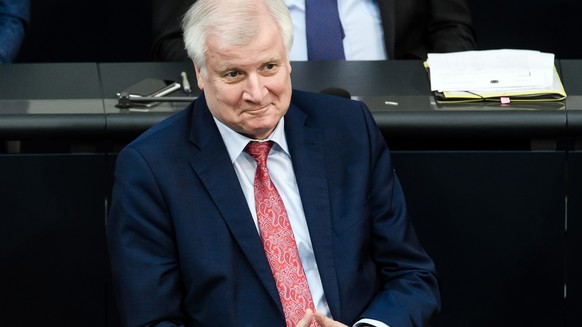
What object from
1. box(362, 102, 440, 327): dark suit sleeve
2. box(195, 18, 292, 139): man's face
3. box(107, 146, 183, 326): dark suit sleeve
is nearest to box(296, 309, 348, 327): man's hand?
box(362, 102, 440, 327): dark suit sleeve

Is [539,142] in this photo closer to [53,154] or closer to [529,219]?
[529,219]

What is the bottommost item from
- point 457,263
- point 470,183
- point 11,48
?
point 457,263

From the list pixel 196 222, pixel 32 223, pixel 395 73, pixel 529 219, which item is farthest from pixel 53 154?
pixel 529 219

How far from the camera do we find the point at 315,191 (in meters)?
2.24

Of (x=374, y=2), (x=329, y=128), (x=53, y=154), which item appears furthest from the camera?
(x=374, y=2)

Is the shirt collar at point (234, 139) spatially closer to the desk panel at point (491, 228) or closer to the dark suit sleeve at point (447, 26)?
the desk panel at point (491, 228)

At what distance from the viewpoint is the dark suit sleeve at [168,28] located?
11.4ft

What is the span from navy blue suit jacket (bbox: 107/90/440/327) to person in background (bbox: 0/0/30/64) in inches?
56.3

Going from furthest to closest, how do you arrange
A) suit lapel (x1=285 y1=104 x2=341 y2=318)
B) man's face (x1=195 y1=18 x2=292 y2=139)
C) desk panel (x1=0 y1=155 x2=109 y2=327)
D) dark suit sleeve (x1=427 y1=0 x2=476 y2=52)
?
dark suit sleeve (x1=427 y1=0 x2=476 y2=52) → desk panel (x1=0 y1=155 x2=109 y2=327) → suit lapel (x1=285 y1=104 x2=341 y2=318) → man's face (x1=195 y1=18 x2=292 y2=139)

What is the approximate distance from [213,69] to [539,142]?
3.05 ft

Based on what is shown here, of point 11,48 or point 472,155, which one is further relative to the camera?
point 11,48

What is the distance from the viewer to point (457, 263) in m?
2.75

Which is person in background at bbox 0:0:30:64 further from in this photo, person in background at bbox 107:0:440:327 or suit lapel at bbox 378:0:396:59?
person in background at bbox 107:0:440:327

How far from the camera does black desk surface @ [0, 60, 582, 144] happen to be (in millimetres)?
2646
